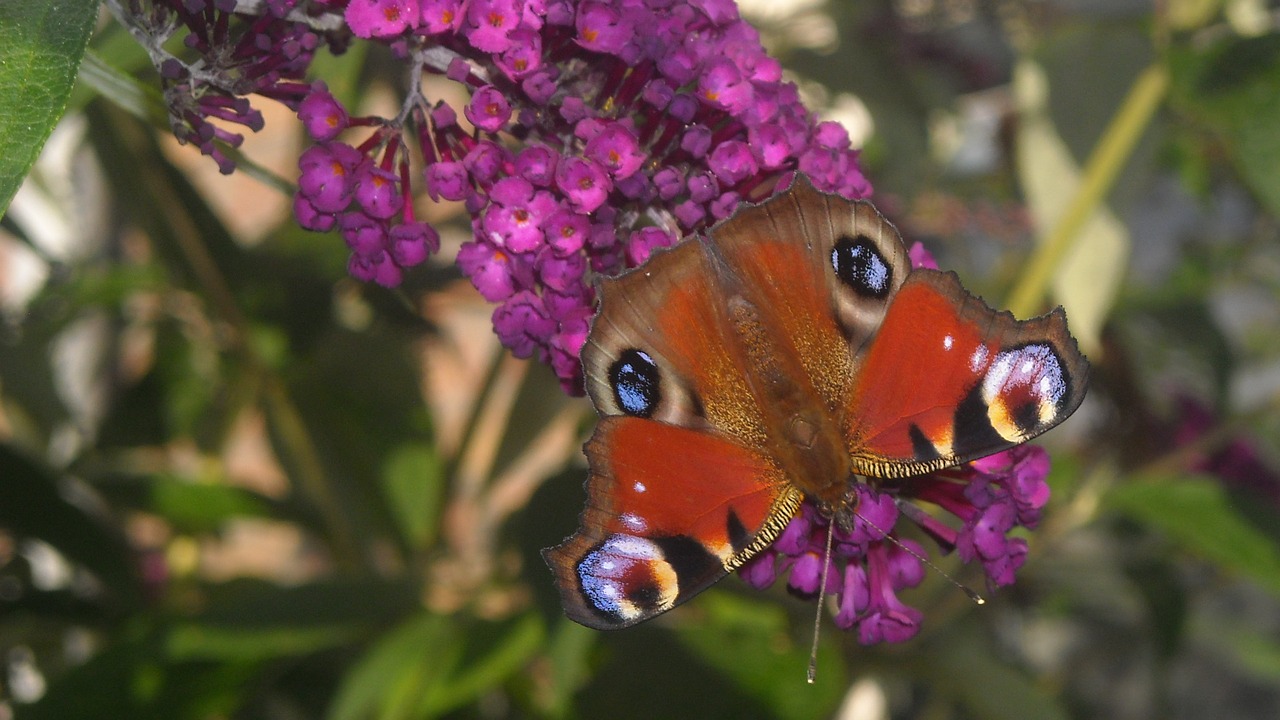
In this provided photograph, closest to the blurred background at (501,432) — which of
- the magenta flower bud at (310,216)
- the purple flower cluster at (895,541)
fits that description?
the magenta flower bud at (310,216)

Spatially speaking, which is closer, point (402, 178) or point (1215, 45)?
point (402, 178)

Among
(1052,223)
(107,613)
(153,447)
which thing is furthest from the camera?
(153,447)

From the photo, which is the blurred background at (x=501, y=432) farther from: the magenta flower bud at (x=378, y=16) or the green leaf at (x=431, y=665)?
the magenta flower bud at (x=378, y=16)

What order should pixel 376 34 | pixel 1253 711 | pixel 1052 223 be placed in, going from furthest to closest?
pixel 1253 711
pixel 1052 223
pixel 376 34

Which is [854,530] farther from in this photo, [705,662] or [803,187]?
[705,662]

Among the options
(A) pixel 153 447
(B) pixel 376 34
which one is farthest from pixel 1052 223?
(A) pixel 153 447

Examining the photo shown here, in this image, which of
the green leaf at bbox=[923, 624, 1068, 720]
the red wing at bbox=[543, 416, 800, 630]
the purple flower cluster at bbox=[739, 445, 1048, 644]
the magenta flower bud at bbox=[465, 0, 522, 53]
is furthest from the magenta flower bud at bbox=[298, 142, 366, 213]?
the green leaf at bbox=[923, 624, 1068, 720]

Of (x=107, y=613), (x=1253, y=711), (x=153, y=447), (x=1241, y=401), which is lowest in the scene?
(x=107, y=613)
